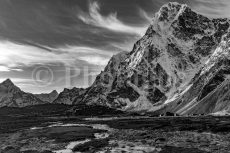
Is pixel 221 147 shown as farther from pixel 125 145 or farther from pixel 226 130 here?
pixel 226 130

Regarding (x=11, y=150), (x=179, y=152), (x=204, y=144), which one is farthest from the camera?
(x=11, y=150)

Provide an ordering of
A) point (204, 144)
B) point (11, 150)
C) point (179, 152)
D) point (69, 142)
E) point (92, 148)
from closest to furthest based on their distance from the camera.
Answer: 1. point (179, 152)
2. point (204, 144)
3. point (92, 148)
4. point (11, 150)
5. point (69, 142)

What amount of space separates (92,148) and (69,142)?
18.4m

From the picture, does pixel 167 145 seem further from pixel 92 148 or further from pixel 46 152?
pixel 46 152

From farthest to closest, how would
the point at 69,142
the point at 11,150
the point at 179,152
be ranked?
the point at 69,142 → the point at 11,150 → the point at 179,152

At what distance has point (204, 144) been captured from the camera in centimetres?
7000

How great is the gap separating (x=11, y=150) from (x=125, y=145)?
27081 millimetres

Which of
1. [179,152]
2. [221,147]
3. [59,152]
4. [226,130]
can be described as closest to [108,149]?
[59,152]

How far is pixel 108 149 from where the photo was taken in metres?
71.9

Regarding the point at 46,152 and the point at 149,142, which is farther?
the point at 149,142

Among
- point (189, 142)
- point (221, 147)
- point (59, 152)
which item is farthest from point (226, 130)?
point (59, 152)

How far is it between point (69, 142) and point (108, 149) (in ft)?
75.5

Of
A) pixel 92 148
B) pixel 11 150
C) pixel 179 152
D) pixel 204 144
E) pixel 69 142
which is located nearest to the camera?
pixel 179 152

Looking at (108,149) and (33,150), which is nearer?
(108,149)
